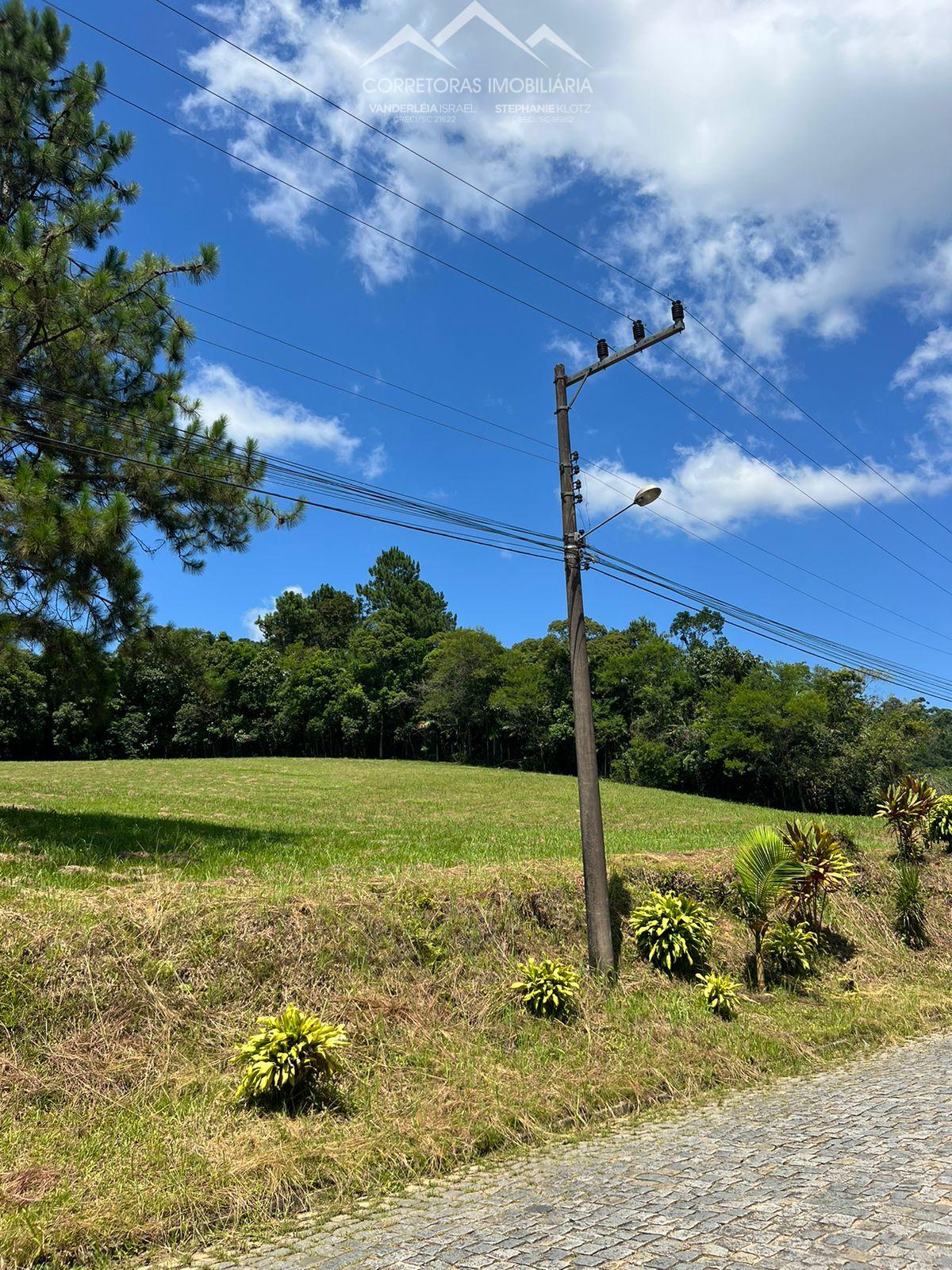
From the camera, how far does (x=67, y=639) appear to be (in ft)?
38.9

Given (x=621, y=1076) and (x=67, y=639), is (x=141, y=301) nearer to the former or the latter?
(x=67, y=639)

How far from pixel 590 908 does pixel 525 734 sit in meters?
49.7

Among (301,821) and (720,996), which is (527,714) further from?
(720,996)

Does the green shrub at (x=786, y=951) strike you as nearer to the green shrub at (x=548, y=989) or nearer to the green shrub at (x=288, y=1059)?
the green shrub at (x=548, y=989)

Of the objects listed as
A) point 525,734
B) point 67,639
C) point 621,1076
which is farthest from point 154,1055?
point 525,734

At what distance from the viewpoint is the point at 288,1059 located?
20.2 ft

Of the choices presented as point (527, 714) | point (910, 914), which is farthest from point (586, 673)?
point (527, 714)

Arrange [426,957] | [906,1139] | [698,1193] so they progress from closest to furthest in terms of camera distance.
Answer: [698,1193], [906,1139], [426,957]

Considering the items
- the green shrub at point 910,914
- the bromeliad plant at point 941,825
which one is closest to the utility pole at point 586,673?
the green shrub at point 910,914

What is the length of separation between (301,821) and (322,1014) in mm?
12361

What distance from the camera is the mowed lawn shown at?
1122 centimetres

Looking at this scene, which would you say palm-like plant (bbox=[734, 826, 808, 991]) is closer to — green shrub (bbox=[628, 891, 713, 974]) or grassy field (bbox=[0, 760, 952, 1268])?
grassy field (bbox=[0, 760, 952, 1268])

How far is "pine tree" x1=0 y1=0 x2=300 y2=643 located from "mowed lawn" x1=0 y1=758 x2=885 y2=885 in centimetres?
351

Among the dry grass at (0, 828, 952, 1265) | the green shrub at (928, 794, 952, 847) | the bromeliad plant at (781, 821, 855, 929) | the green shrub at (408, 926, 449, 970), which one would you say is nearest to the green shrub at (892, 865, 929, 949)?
the bromeliad plant at (781, 821, 855, 929)
